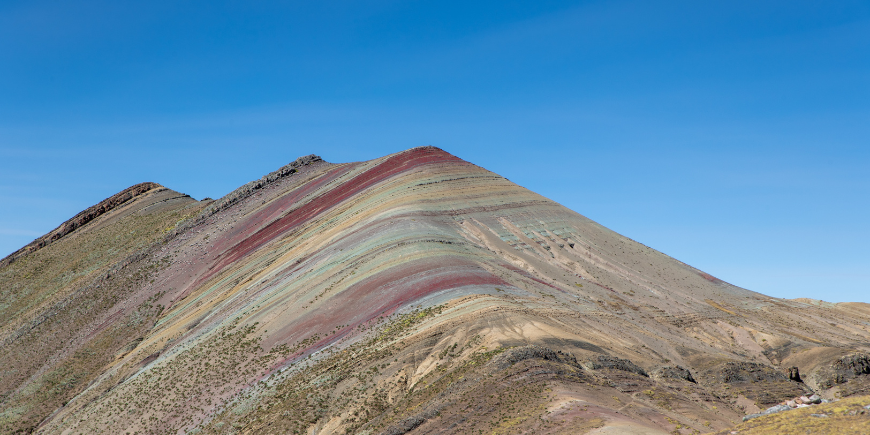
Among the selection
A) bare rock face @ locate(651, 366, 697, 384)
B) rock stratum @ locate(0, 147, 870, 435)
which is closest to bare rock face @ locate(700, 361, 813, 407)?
rock stratum @ locate(0, 147, 870, 435)

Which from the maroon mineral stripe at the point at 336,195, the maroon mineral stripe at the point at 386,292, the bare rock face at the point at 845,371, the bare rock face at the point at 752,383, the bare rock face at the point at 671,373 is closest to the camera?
the bare rock face at the point at 671,373

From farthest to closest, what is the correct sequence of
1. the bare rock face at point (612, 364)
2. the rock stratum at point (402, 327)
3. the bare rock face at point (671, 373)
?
the bare rock face at point (671, 373) < the bare rock face at point (612, 364) < the rock stratum at point (402, 327)

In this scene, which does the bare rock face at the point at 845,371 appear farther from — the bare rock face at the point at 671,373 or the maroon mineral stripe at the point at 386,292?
the maroon mineral stripe at the point at 386,292

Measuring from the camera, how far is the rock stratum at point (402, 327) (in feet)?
108

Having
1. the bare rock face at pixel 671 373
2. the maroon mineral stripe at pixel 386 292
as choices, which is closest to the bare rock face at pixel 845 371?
the bare rock face at pixel 671 373

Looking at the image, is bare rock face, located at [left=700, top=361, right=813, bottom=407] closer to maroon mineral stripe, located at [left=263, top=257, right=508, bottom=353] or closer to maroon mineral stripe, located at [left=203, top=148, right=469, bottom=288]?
maroon mineral stripe, located at [left=263, top=257, right=508, bottom=353]

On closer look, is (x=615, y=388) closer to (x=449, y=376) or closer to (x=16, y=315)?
(x=449, y=376)

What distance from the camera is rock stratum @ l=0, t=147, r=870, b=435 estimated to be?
1296 inches

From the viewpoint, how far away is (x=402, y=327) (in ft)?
139

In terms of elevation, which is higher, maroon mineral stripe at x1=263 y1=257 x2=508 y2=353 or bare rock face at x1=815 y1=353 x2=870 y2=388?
maroon mineral stripe at x1=263 y1=257 x2=508 y2=353

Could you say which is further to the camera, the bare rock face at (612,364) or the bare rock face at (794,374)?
the bare rock face at (794,374)

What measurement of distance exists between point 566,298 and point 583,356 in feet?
46.4

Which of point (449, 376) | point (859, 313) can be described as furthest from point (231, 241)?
point (859, 313)

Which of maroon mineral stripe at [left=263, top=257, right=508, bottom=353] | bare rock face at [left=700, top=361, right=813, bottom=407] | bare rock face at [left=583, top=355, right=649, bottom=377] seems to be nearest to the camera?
bare rock face at [left=583, top=355, right=649, bottom=377]
